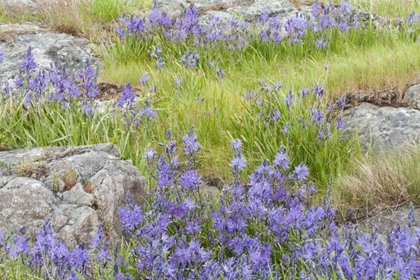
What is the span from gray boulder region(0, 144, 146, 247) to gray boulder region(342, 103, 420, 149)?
1824 mm

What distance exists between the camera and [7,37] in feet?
23.8

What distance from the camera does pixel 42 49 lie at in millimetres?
6922

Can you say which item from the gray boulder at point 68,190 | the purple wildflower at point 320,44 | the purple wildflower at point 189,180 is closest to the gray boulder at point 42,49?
the purple wildflower at point 320,44

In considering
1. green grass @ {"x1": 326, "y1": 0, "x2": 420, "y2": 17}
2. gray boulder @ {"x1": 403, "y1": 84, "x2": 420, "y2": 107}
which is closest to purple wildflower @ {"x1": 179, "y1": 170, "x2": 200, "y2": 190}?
gray boulder @ {"x1": 403, "y1": 84, "x2": 420, "y2": 107}

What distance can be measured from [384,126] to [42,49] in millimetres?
4000

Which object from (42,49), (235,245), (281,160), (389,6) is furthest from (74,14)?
(235,245)

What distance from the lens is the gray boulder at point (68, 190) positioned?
3459 mm

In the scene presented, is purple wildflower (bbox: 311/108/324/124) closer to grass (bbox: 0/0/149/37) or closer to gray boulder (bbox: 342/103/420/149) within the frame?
gray boulder (bbox: 342/103/420/149)

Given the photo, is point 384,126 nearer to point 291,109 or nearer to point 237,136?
point 291,109

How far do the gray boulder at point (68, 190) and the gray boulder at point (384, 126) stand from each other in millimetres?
1824

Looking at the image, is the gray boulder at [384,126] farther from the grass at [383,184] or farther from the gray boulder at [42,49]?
the gray boulder at [42,49]

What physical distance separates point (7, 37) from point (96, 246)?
4976 millimetres

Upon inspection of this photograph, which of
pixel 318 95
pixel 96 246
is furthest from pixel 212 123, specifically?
pixel 96 246

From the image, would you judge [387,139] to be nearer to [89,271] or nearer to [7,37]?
[89,271]
